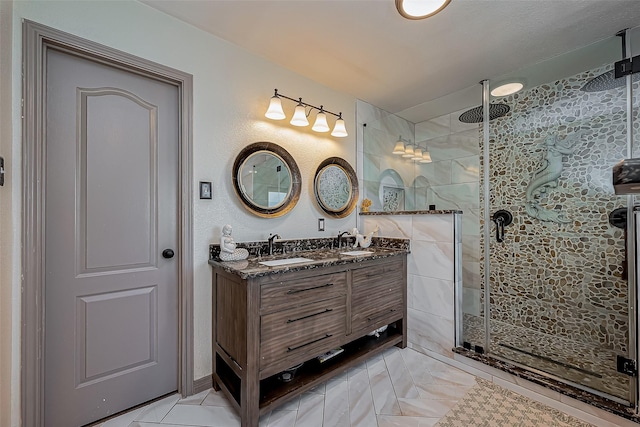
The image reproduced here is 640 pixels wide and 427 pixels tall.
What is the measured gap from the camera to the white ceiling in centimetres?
162

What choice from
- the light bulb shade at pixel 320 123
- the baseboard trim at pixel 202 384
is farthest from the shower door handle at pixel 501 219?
the baseboard trim at pixel 202 384

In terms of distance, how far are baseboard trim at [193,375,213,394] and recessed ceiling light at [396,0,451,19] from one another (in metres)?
2.58

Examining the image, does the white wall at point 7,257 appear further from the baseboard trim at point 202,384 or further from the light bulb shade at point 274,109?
the light bulb shade at point 274,109

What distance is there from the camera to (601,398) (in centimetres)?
159

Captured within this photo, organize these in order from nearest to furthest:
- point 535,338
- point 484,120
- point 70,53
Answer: point 70,53
point 535,338
point 484,120

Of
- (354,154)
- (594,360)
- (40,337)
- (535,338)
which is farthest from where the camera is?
(354,154)

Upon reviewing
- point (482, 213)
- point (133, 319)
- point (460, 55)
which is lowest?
point (133, 319)

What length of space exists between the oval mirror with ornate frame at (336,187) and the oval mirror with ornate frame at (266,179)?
27 cm

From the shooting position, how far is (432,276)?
2.30 meters

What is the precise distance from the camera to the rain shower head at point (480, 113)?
2.46 m

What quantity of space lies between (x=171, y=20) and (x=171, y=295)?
177cm

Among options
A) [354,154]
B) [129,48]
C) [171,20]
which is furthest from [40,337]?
[354,154]

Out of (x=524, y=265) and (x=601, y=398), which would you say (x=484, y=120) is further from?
(x=601, y=398)

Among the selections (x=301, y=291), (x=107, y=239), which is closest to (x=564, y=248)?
(x=301, y=291)
